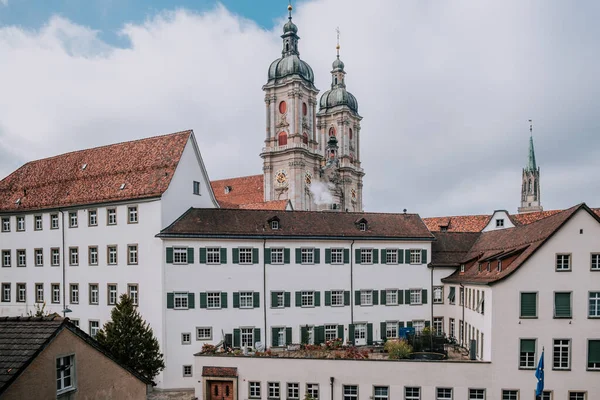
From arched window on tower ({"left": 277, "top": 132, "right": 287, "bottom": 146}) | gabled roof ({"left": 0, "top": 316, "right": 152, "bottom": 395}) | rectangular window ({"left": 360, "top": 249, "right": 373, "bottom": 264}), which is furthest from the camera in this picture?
arched window on tower ({"left": 277, "top": 132, "right": 287, "bottom": 146})

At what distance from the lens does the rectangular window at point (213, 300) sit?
100ft

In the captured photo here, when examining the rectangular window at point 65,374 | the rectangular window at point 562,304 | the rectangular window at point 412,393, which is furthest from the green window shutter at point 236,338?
the rectangular window at point 562,304

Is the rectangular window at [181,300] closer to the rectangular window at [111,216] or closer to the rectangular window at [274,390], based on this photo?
the rectangular window at [111,216]

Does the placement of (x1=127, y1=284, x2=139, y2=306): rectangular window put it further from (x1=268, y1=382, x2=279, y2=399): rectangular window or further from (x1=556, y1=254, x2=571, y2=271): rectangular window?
(x1=556, y1=254, x2=571, y2=271): rectangular window

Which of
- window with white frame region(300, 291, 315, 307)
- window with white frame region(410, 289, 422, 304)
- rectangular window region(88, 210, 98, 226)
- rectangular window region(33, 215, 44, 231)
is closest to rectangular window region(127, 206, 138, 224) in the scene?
rectangular window region(88, 210, 98, 226)

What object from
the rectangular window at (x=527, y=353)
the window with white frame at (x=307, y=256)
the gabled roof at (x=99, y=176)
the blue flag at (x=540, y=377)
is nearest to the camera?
the blue flag at (x=540, y=377)

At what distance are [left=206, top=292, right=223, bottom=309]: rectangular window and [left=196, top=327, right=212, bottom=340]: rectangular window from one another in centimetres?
150

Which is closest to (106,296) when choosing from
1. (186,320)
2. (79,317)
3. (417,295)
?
(79,317)

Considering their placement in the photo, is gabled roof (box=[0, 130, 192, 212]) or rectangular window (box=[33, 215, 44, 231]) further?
rectangular window (box=[33, 215, 44, 231])

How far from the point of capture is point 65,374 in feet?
42.0

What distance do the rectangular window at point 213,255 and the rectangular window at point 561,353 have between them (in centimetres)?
2061

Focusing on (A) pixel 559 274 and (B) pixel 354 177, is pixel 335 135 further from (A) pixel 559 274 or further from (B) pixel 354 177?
(A) pixel 559 274

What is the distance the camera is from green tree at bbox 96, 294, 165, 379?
26.3 m

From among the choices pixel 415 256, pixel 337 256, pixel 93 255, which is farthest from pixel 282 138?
pixel 93 255
